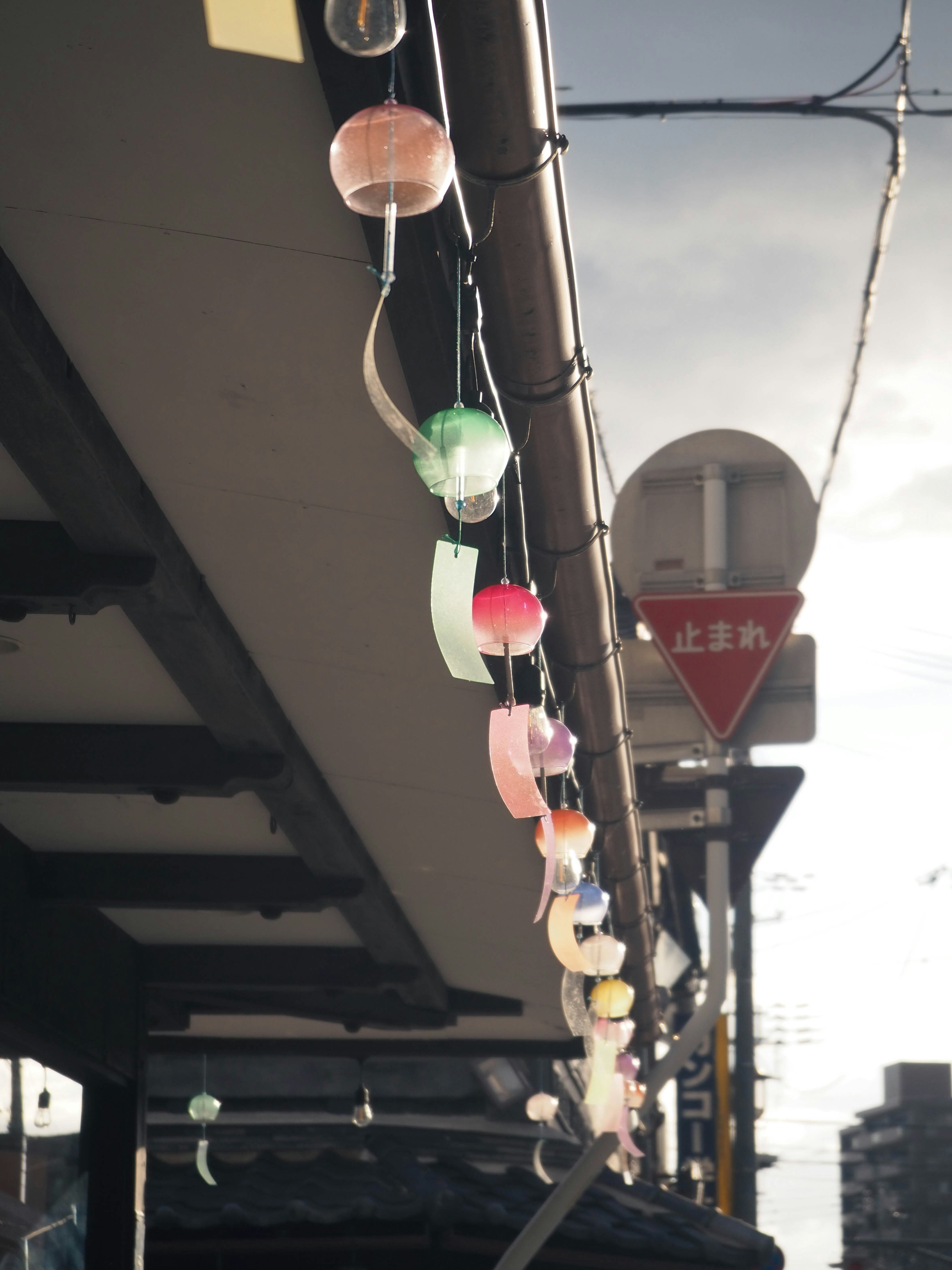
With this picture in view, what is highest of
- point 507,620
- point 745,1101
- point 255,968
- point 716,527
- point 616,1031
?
point 716,527

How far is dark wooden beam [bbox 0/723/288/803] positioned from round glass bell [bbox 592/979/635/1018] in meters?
3.00

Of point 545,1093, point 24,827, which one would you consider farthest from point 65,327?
point 545,1093

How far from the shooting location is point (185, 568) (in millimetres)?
4371

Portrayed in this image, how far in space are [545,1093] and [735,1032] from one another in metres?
5.96

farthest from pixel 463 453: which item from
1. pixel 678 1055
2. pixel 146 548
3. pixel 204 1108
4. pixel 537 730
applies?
pixel 204 1108

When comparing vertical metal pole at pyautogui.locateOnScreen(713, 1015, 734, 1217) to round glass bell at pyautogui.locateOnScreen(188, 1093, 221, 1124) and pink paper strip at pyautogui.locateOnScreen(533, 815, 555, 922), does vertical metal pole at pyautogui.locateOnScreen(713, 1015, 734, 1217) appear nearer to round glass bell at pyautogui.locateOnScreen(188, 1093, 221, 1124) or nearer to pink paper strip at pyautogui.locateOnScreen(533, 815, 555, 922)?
round glass bell at pyautogui.locateOnScreen(188, 1093, 221, 1124)

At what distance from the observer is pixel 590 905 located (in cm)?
524

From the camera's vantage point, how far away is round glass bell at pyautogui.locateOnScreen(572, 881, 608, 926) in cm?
521

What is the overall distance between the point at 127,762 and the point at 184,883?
1.66 m

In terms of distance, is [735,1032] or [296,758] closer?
[296,758]

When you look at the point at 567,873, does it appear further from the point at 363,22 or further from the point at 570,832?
the point at 363,22

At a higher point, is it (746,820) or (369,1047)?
(746,820)

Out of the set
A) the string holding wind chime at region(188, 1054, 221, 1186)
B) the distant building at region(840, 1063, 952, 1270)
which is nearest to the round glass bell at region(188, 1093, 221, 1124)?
the string holding wind chime at region(188, 1054, 221, 1186)

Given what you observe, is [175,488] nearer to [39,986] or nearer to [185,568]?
[185,568]
